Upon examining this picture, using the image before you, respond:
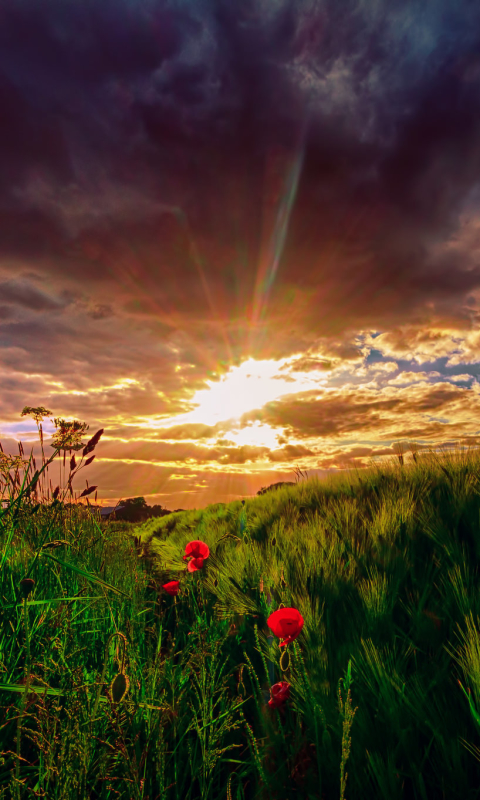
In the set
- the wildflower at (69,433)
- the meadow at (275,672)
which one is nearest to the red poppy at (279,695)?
the meadow at (275,672)

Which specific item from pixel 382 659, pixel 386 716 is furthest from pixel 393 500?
pixel 386 716

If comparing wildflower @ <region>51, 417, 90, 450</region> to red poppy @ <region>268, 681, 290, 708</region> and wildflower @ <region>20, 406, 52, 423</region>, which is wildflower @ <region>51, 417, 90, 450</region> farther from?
red poppy @ <region>268, 681, 290, 708</region>

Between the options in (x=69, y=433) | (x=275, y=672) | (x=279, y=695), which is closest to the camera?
(x=279, y=695)

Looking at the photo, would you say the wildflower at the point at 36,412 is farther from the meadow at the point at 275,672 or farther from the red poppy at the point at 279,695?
the red poppy at the point at 279,695

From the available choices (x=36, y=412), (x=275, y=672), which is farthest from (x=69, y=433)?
(x=275, y=672)

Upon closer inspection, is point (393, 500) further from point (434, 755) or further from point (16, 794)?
point (16, 794)

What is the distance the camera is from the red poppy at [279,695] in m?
1.30

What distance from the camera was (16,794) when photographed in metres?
0.84

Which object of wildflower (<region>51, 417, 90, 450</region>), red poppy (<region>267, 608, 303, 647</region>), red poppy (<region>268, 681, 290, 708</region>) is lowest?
red poppy (<region>268, 681, 290, 708</region>)

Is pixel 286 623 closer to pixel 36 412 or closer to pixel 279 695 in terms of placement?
pixel 279 695

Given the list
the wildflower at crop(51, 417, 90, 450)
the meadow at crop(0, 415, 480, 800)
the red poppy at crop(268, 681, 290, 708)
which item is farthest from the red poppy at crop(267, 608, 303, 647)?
the wildflower at crop(51, 417, 90, 450)

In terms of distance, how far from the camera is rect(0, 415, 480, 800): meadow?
42.2 inches

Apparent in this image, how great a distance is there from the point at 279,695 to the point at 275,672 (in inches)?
16.0

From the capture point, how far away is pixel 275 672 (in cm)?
168
